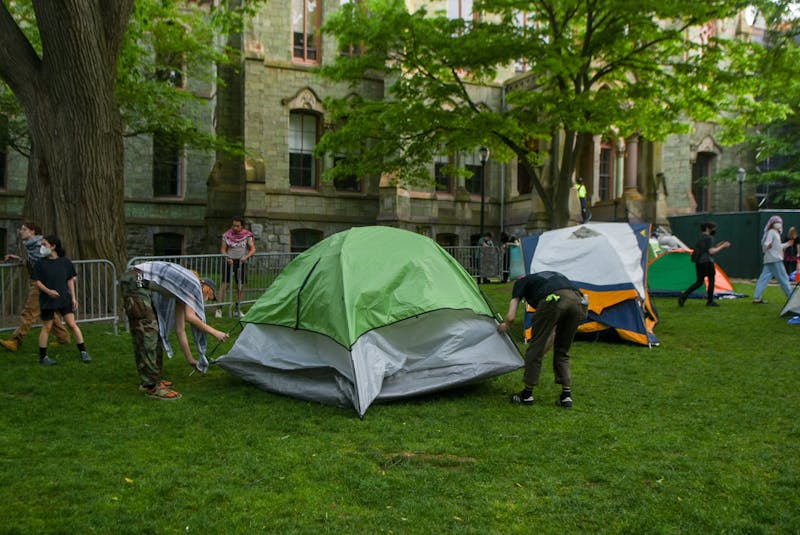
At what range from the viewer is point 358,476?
4789mm

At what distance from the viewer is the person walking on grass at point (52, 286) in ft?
27.5

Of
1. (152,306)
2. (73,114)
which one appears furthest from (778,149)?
(152,306)

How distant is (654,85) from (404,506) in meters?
13.1

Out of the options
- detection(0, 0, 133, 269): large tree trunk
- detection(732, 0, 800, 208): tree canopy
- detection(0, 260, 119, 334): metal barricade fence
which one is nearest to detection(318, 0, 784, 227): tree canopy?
detection(732, 0, 800, 208): tree canopy

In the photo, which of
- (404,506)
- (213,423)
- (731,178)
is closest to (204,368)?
(213,423)

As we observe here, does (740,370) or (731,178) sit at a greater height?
(731,178)

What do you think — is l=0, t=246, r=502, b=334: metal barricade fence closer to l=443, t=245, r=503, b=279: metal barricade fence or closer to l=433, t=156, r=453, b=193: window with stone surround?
l=443, t=245, r=503, b=279: metal barricade fence

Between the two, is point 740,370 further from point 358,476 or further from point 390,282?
point 358,476

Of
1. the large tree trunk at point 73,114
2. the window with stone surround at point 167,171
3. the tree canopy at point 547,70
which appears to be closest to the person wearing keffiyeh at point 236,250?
the large tree trunk at point 73,114

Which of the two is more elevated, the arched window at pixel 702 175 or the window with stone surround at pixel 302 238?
the arched window at pixel 702 175

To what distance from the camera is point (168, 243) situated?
1056 inches

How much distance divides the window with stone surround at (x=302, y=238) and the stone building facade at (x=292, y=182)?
4cm

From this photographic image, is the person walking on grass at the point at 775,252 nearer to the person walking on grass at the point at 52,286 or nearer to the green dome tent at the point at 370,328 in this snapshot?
the green dome tent at the point at 370,328

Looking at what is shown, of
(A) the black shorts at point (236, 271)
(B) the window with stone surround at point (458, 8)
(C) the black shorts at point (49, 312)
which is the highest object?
(B) the window with stone surround at point (458, 8)
